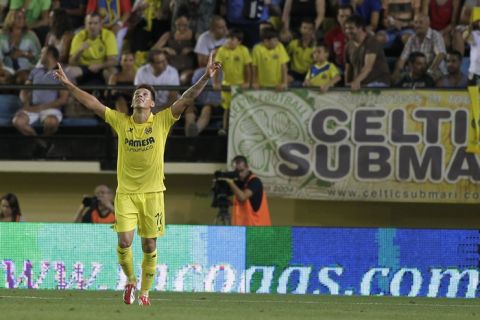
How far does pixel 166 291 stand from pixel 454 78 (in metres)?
5.85

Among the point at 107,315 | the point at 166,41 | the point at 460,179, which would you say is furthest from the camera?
the point at 166,41

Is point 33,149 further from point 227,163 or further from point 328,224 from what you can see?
point 328,224

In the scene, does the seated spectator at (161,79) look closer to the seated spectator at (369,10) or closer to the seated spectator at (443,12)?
the seated spectator at (369,10)

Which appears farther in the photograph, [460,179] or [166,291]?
[460,179]

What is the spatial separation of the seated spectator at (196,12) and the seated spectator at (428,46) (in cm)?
323

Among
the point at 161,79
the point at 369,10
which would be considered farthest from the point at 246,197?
the point at 369,10

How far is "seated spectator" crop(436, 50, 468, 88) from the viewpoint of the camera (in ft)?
61.4

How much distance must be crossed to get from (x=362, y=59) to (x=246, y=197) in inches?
108

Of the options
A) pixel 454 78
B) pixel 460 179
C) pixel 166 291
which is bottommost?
pixel 166 291

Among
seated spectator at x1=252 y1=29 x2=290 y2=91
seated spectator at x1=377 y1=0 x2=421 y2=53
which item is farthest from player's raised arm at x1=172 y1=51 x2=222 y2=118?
seated spectator at x1=377 y1=0 x2=421 y2=53

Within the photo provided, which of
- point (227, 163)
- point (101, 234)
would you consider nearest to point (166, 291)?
point (101, 234)

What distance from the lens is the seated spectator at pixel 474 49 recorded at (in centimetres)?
1841

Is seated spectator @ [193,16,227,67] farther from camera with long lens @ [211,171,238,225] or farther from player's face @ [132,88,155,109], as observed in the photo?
player's face @ [132,88,155,109]

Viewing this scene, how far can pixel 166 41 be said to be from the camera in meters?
19.9
